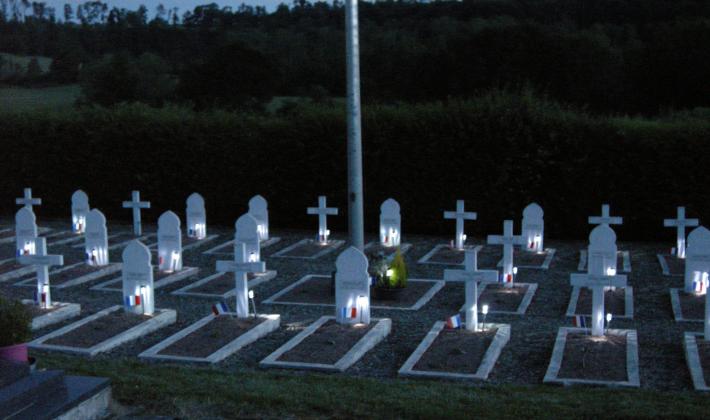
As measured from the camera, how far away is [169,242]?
13.3m

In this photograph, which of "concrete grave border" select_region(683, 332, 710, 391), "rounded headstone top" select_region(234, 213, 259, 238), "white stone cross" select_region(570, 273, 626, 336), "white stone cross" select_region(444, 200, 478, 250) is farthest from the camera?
"white stone cross" select_region(444, 200, 478, 250)

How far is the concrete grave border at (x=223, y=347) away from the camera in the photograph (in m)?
8.58

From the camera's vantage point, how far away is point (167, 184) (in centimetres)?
1939

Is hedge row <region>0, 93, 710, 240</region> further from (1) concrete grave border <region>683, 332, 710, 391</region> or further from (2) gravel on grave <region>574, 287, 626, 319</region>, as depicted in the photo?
(1) concrete grave border <region>683, 332, 710, 391</region>

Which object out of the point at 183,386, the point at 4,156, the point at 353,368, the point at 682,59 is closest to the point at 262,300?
the point at 353,368

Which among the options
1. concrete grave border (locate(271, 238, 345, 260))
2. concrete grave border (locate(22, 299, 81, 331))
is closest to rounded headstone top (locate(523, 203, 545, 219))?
concrete grave border (locate(271, 238, 345, 260))

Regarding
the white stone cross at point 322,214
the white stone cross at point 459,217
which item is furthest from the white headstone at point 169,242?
the white stone cross at point 459,217

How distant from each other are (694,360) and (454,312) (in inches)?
137

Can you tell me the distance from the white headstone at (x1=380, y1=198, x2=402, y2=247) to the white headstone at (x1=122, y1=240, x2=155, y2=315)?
5.81m

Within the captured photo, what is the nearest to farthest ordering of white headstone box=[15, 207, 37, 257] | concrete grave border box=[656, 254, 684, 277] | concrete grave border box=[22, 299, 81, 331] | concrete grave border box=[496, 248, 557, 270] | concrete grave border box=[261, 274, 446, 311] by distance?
concrete grave border box=[22, 299, 81, 331] → concrete grave border box=[261, 274, 446, 311] → concrete grave border box=[656, 254, 684, 277] → concrete grave border box=[496, 248, 557, 270] → white headstone box=[15, 207, 37, 257]

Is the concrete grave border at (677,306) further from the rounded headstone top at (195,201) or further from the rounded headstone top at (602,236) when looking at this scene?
the rounded headstone top at (195,201)

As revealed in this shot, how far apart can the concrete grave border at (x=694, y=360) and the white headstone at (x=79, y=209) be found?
12049 mm

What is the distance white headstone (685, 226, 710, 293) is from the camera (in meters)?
10.9

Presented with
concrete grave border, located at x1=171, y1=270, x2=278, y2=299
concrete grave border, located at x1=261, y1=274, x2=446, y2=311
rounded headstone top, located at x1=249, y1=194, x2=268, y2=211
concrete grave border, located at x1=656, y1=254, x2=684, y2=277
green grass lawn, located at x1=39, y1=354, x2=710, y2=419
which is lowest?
concrete grave border, located at x1=656, y1=254, x2=684, y2=277
